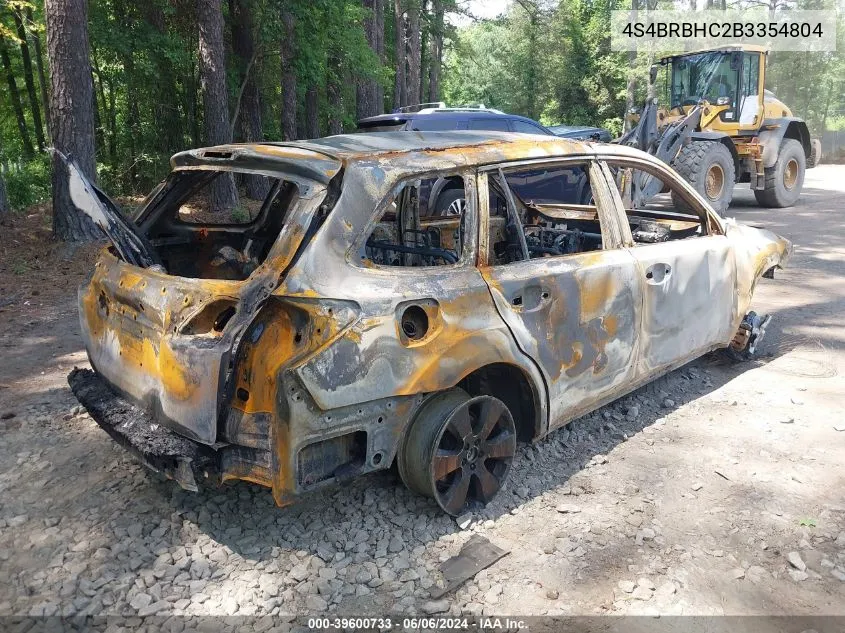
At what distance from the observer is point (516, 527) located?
3.37m

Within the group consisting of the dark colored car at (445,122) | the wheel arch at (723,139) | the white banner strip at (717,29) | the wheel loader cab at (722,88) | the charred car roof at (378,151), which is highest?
the white banner strip at (717,29)

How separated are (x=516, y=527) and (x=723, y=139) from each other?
11.1m

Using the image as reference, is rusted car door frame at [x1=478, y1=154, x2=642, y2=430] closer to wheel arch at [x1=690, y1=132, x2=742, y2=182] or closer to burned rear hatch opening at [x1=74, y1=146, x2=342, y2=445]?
burned rear hatch opening at [x1=74, y1=146, x2=342, y2=445]

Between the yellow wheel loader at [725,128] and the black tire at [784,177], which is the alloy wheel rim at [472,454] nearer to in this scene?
the yellow wheel loader at [725,128]

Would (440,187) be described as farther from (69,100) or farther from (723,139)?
(723,139)

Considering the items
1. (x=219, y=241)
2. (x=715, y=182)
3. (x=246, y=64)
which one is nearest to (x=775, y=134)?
(x=715, y=182)

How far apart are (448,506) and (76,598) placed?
5.42ft

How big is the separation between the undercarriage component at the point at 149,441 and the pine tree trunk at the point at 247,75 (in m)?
11.3

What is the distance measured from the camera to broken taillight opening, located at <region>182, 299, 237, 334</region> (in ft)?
9.60

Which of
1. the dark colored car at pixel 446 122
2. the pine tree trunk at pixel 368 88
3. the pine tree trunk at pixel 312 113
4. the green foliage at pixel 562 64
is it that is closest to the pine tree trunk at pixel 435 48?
the green foliage at pixel 562 64

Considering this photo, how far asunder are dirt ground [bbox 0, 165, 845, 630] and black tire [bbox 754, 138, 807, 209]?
986cm

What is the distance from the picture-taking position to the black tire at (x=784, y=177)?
1349cm

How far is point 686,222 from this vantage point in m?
5.24

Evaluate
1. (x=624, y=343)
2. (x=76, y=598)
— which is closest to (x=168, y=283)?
(x=76, y=598)
